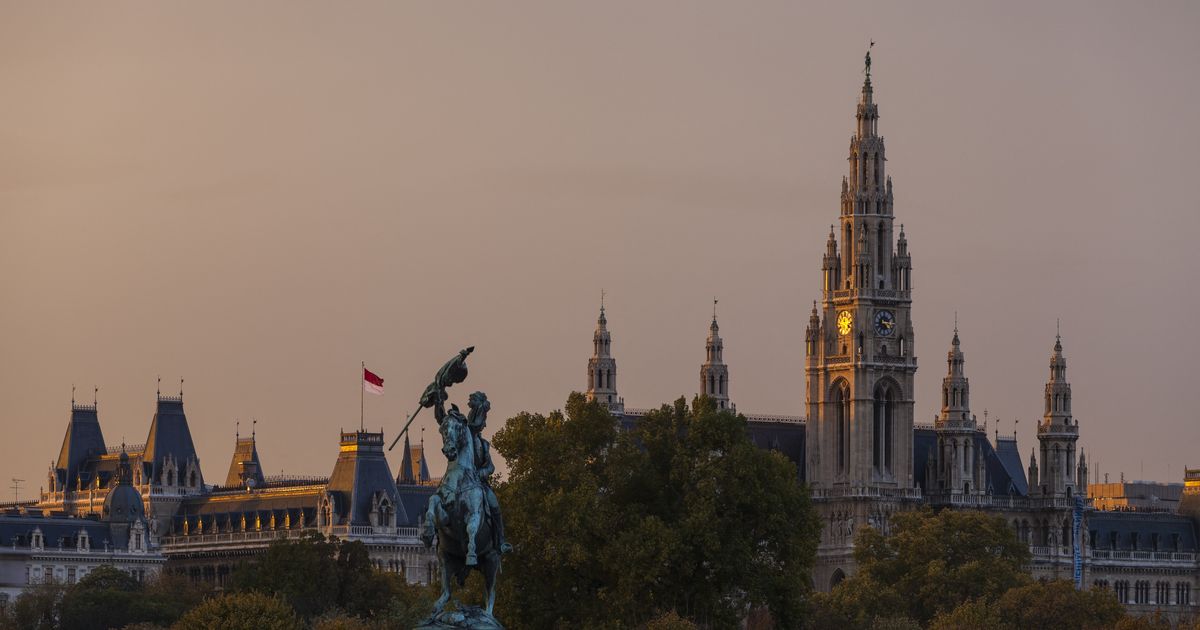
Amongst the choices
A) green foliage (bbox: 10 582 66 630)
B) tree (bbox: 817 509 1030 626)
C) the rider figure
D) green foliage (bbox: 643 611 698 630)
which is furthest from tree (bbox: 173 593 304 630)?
the rider figure

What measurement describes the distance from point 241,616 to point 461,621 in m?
54.3

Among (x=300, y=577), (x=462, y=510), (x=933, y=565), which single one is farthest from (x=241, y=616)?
(x=933, y=565)

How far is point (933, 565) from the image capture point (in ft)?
584

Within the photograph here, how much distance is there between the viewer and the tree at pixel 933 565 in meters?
171

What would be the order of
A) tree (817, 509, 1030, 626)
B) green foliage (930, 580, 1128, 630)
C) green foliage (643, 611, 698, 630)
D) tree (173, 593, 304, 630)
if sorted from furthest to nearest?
tree (817, 509, 1030, 626)
green foliage (930, 580, 1128, 630)
tree (173, 593, 304, 630)
green foliage (643, 611, 698, 630)

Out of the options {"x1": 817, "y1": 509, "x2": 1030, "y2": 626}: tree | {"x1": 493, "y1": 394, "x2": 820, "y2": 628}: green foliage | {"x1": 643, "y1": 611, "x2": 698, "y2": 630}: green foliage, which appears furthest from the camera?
{"x1": 817, "y1": 509, "x2": 1030, "y2": 626}: tree

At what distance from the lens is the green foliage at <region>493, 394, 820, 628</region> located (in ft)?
390

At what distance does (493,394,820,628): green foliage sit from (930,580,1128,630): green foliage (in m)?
30.2

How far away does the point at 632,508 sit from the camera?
12069 cm

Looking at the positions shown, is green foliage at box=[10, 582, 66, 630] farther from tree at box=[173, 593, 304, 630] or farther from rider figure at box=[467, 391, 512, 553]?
rider figure at box=[467, 391, 512, 553]

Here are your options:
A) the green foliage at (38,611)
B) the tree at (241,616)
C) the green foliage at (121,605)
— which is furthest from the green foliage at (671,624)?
the green foliage at (38,611)

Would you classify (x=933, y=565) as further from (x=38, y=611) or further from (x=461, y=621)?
(x=461, y=621)

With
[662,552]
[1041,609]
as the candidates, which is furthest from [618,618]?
[1041,609]

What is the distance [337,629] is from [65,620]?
2279 inches
